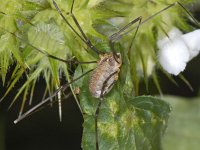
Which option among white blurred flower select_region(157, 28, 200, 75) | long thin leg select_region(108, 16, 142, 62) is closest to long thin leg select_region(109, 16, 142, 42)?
long thin leg select_region(108, 16, 142, 62)

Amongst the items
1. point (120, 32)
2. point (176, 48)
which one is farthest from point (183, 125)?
point (120, 32)

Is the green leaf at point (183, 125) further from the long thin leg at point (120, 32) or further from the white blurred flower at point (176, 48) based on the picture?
the long thin leg at point (120, 32)

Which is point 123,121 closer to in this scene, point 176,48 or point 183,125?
point 176,48

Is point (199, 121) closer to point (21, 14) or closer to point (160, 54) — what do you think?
point (160, 54)

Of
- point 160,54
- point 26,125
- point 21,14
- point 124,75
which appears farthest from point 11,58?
point 26,125

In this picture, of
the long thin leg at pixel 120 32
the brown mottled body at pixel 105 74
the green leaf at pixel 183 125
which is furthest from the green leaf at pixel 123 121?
the green leaf at pixel 183 125
